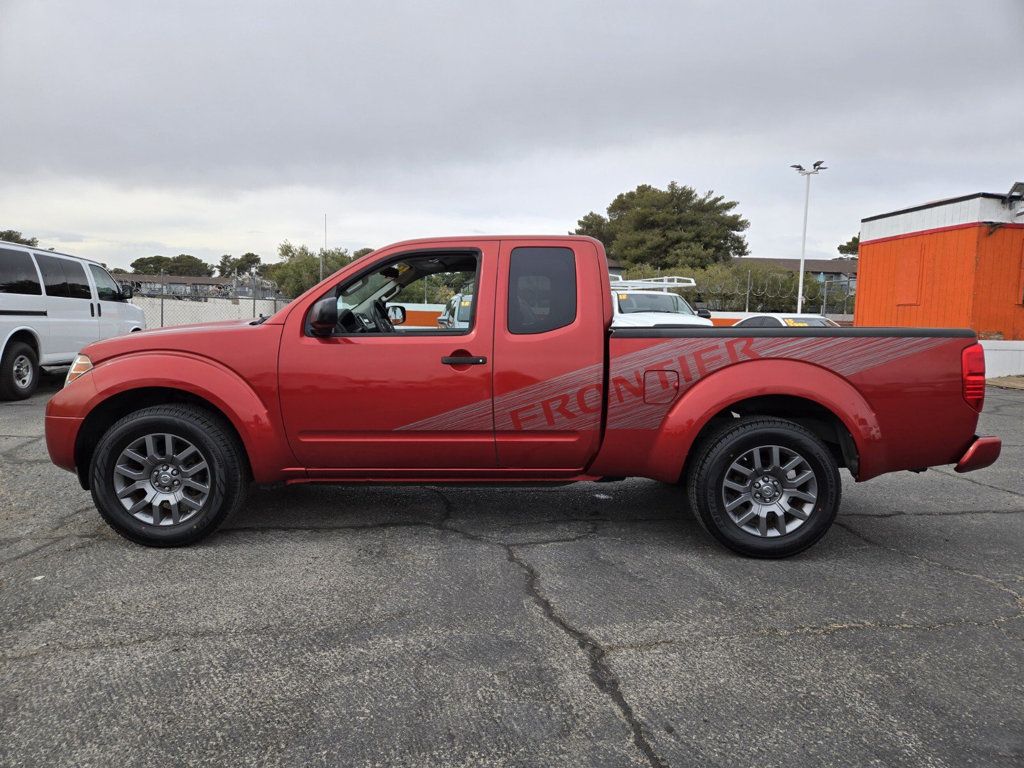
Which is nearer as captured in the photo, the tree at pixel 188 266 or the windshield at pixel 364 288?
the windshield at pixel 364 288

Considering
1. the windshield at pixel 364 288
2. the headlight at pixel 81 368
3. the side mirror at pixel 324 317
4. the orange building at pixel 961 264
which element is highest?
the orange building at pixel 961 264

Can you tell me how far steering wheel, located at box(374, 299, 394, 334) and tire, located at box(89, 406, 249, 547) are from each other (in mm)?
1101

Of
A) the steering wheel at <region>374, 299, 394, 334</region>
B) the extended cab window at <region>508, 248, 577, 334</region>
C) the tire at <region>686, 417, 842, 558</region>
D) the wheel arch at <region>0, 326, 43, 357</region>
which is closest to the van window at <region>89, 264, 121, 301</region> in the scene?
the wheel arch at <region>0, 326, 43, 357</region>

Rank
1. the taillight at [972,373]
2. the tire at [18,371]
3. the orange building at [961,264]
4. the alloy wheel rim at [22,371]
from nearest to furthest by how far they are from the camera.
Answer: the taillight at [972,373]
the tire at [18,371]
the alloy wheel rim at [22,371]
the orange building at [961,264]

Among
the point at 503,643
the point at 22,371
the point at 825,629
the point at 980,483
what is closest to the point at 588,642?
the point at 503,643

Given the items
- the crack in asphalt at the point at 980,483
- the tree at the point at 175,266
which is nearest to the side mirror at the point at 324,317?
the crack in asphalt at the point at 980,483

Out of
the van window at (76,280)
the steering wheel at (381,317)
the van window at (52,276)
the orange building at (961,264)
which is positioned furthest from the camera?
the orange building at (961,264)

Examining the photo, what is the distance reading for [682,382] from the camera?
3.90 metres

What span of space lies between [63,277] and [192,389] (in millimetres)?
7974

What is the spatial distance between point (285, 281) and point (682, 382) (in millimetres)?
74768

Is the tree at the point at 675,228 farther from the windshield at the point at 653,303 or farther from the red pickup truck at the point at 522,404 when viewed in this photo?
the red pickup truck at the point at 522,404

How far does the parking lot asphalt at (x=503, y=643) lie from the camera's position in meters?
2.29

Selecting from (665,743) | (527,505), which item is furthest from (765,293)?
(665,743)

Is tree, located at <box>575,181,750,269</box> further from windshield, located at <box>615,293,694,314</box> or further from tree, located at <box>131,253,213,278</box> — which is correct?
tree, located at <box>131,253,213,278</box>
